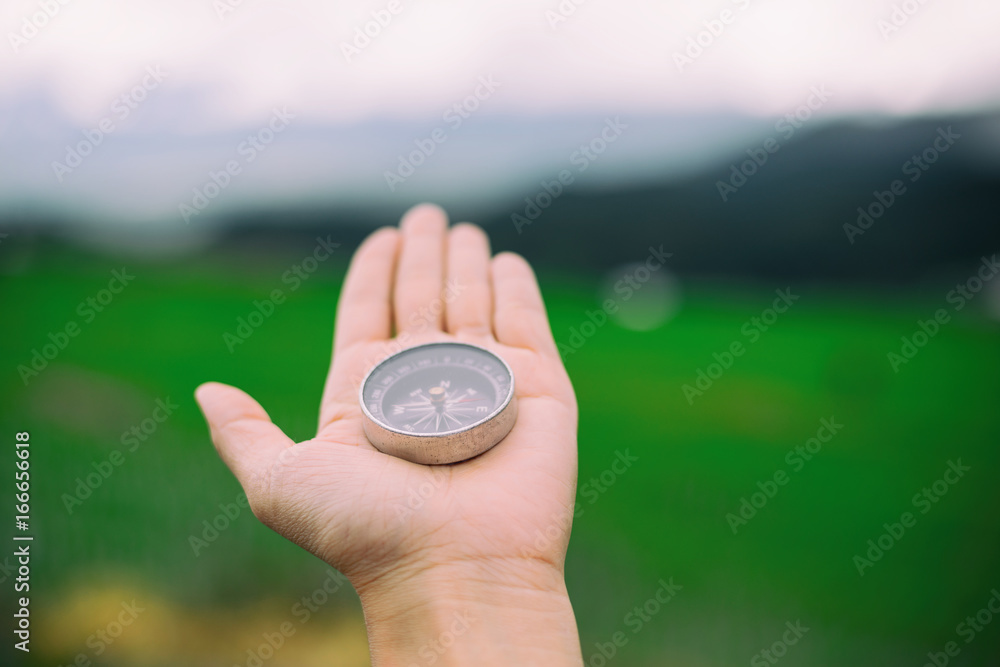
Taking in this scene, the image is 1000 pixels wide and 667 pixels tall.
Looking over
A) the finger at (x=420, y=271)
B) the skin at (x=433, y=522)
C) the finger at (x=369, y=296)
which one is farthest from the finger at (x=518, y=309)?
the finger at (x=369, y=296)

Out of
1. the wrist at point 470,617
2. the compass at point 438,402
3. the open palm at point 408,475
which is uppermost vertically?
the compass at point 438,402

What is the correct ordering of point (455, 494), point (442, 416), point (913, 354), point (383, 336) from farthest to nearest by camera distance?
point (913, 354), point (383, 336), point (442, 416), point (455, 494)

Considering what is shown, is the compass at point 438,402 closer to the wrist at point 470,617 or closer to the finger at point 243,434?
the finger at point 243,434

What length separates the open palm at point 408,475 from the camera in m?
3.03

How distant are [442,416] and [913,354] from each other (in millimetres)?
6101

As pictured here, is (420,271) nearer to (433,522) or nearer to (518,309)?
(518,309)

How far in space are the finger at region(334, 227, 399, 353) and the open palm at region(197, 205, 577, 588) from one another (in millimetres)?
14

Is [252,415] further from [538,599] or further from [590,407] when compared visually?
[590,407]

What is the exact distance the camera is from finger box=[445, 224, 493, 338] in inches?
178

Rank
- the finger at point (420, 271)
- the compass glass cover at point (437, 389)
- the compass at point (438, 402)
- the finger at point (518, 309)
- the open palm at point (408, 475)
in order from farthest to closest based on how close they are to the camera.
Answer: the finger at point (420, 271), the finger at point (518, 309), the compass glass cover at point (437, 389), the compass at point (438, 402), the open palm at point (408, 475)

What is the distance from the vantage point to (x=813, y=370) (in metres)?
7.34

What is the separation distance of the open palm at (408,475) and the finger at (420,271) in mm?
96

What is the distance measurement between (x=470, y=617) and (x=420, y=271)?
8.46ft

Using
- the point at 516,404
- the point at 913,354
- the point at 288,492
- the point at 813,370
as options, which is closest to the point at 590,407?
the point at 813,370
